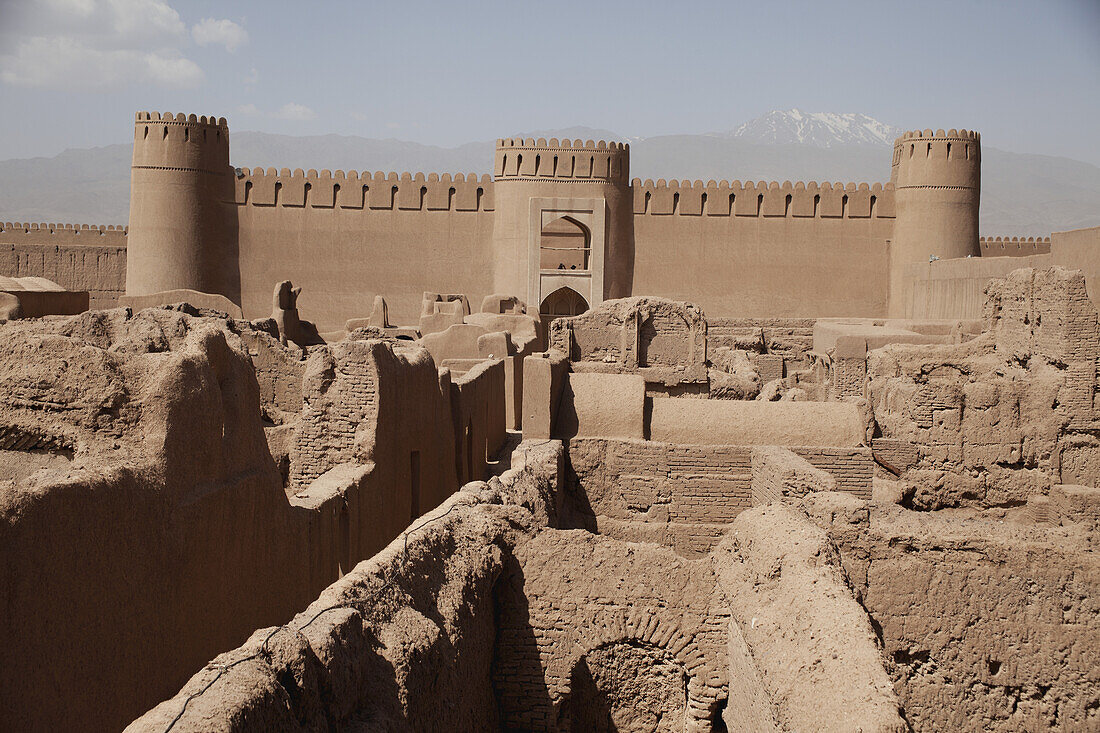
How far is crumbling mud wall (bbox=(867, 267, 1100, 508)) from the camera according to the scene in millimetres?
9648

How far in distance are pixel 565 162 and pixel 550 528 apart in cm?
2197

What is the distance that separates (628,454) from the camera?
9.32 meters

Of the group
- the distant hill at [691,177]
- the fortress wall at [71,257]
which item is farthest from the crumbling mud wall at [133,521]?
the distant hill at [691,177]

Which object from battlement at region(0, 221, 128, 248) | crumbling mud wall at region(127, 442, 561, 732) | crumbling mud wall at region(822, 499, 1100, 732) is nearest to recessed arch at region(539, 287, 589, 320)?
battlement at region(0, 221, 128, 248)

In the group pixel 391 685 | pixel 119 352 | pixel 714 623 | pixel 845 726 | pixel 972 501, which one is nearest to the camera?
pixel 845 726

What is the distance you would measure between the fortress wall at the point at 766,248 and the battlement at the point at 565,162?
121 cm

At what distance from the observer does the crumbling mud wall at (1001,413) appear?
9648mm

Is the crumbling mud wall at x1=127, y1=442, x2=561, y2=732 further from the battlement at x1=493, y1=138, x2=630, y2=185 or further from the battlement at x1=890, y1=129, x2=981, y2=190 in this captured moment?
the battlement at x1=890, y1=129, x2=981, y2=190

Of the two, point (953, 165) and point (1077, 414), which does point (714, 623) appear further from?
point (953, 165)

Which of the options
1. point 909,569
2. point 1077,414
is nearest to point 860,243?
point 1077,414

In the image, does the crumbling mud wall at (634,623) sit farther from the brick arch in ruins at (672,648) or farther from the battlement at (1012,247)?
the battlement at (1012,247)

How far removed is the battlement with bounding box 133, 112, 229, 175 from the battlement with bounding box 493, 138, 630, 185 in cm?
774

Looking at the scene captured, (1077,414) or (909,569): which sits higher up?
(1077,414)

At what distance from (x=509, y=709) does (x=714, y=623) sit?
1190 mm
